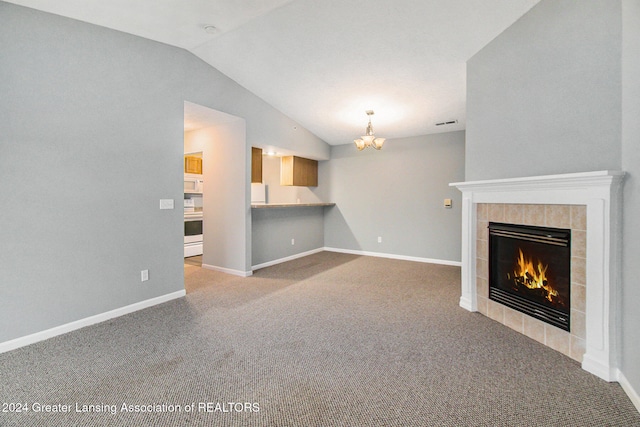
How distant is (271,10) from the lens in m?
3.04

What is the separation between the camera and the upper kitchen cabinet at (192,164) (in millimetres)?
6182

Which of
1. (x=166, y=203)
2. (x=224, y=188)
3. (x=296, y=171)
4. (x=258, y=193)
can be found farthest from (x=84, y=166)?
(x=296, y=171)

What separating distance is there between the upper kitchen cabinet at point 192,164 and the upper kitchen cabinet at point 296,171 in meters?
1.81

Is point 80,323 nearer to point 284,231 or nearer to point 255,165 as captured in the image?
point 255,165

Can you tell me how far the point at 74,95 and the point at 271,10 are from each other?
6.94 ft

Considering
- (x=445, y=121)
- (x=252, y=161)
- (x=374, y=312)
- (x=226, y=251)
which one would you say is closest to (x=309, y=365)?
(x=374, y=312)

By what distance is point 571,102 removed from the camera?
90.4 inches

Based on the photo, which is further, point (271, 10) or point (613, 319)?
point (271, 10)

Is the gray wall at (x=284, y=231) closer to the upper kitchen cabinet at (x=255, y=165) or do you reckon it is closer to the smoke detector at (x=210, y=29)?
the upper kitchen cabinet at (x=255, y=165)

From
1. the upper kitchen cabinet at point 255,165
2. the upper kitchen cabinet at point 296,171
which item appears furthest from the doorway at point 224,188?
the upper kitchen cabinet at point 296,171

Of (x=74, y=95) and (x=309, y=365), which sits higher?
(x=74, y=95)

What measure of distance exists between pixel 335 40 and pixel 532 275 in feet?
10.4

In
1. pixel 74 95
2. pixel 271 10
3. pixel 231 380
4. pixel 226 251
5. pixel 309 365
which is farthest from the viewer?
pixel 226 251

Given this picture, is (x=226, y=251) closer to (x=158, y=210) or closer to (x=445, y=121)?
(x=158, y=210)
